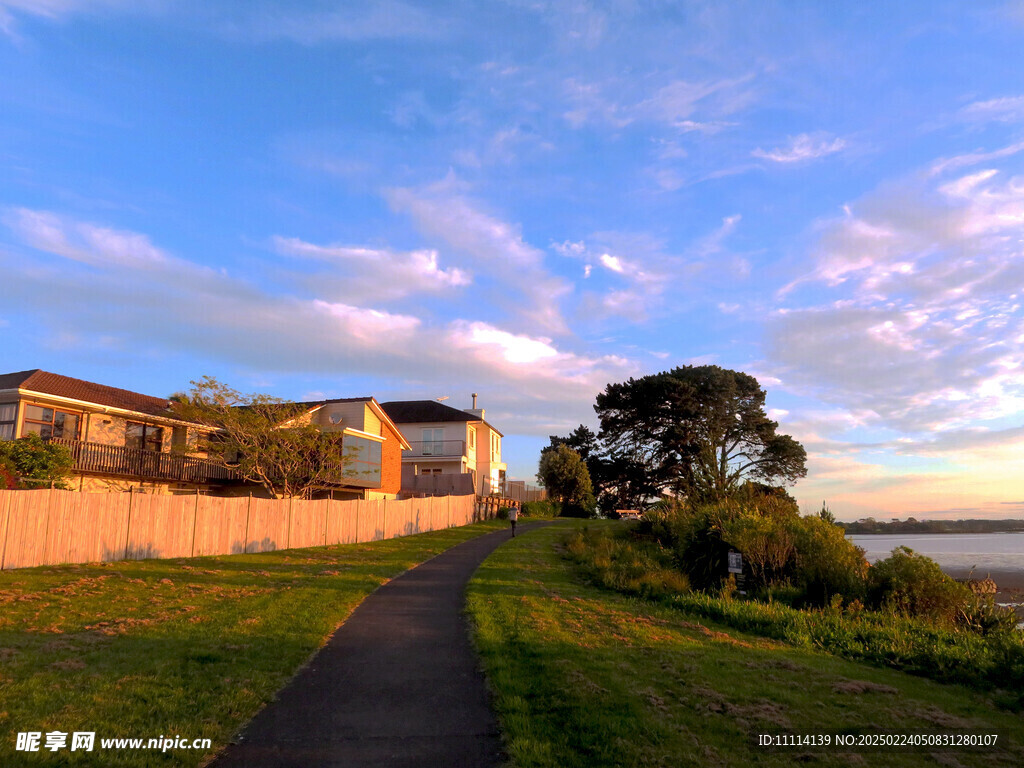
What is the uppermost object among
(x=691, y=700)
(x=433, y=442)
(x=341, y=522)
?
(x=433, y=442)

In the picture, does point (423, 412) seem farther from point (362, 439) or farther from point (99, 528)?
point (99, 528)

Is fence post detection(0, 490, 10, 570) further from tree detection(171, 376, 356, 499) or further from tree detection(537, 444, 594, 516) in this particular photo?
tree detection(537, 444, 594, 516)

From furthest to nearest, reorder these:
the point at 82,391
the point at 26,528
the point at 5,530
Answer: the point at 82,391
the point at 26,528
the point at 5,530

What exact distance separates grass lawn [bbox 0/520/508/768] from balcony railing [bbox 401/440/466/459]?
3719 centimetres

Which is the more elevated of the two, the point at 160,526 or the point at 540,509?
the point at 160,526

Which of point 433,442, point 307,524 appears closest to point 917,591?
point 307,524

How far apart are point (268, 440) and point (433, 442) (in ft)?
89.6

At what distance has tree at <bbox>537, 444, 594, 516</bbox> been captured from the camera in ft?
172

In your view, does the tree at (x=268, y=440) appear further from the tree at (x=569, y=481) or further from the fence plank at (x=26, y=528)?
the tree at (x=569, y=481)

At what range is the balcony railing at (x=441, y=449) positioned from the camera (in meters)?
54.8

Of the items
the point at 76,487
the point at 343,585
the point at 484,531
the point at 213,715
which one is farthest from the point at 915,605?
the point at 76,487

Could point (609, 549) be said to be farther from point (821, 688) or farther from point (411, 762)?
point (411, 762)

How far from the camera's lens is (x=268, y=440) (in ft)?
92.9

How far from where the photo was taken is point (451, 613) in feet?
39.1
